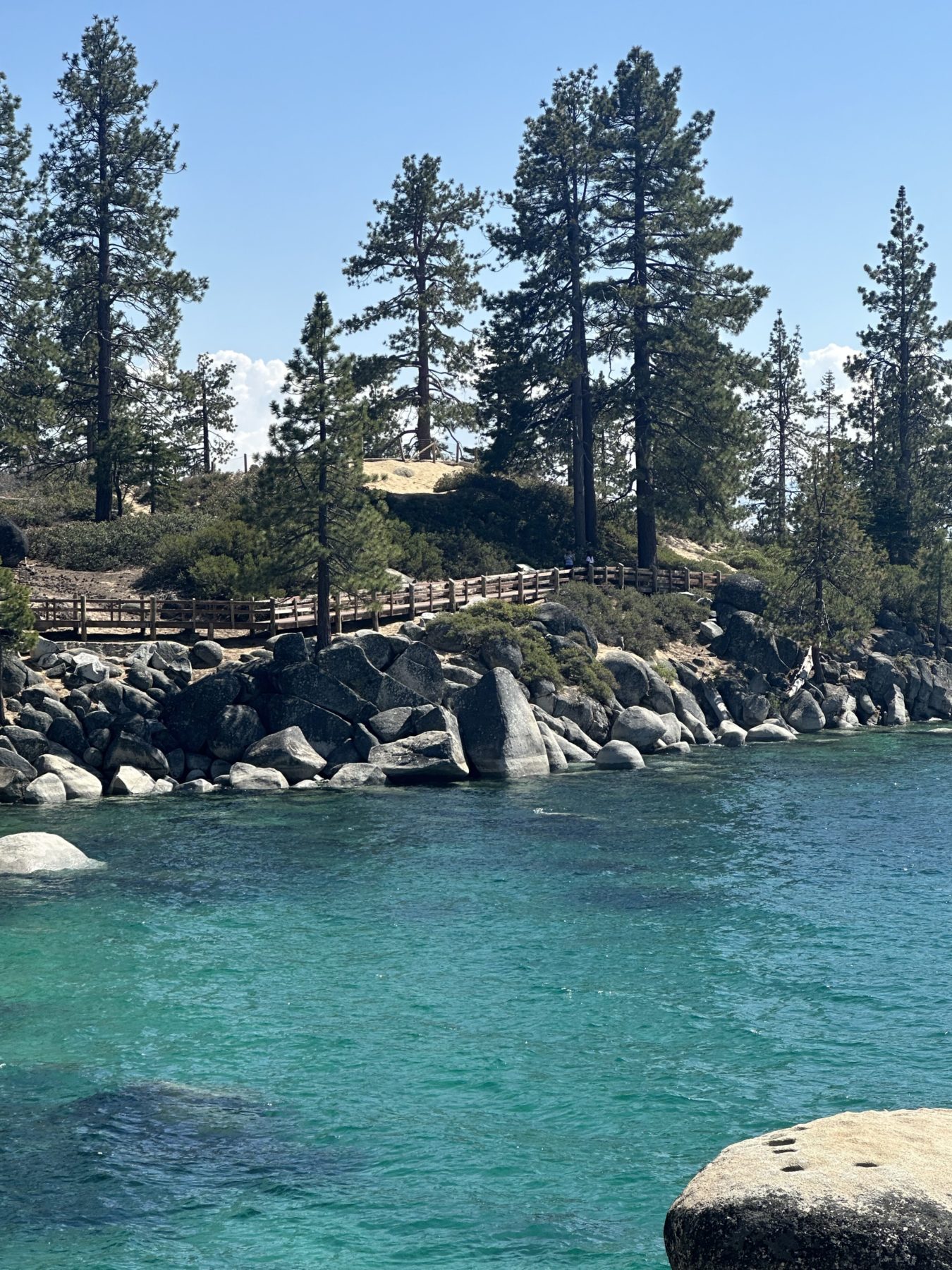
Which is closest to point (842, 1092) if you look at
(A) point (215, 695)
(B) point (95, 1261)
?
(B) point (95, 1261)

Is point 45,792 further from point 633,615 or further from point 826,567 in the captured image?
point 826,567

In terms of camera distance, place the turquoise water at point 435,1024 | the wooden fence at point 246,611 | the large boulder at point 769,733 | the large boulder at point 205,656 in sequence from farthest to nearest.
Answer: the large boulder at point 769,733, the wooden fence at point 246,611, the large boulder at point 205,656, the turquoise water at point 435,1024

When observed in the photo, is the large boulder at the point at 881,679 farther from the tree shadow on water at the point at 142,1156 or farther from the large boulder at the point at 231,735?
the tree shadow on water at the point at 142,1156

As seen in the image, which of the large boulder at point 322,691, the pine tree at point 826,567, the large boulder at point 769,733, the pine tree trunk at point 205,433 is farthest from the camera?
the pine tree trunk at point 205,433

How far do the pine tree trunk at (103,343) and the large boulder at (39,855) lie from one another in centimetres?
2931

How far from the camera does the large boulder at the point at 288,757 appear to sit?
114 ft

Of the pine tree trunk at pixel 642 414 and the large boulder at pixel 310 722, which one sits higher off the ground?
the pine tree trunk at pixel 642 414

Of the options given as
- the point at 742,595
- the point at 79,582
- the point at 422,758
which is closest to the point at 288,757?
the point at 422,758

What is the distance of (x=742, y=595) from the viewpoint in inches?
2051

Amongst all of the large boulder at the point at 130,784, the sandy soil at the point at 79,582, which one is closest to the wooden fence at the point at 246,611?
the sandy soil at the point at 79,582

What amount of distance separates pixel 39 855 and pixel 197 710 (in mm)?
10583

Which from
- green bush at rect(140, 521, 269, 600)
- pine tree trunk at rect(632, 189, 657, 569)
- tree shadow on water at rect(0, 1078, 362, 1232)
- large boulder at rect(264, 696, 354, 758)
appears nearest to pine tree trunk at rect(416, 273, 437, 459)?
pine tree trunk at rect(632, 189, 657, 569)

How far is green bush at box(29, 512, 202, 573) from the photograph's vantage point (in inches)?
1905

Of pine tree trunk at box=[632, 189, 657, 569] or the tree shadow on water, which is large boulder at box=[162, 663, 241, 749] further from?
pine tree trunk at box=[632, 189, 657, 569]
